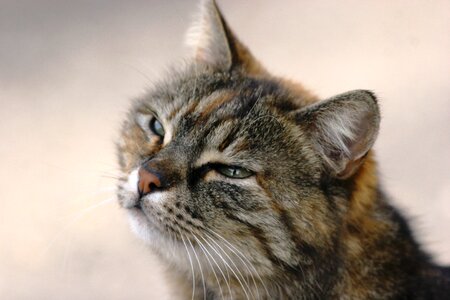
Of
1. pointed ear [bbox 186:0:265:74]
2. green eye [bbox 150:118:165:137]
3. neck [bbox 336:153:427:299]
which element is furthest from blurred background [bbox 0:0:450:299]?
neck [bbox 336:153:427:299]

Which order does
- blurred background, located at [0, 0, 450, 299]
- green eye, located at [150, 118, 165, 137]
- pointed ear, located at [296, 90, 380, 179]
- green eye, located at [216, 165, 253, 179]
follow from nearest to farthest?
pointed ear, located at [296, 90, 380, 179]
green eye, located at [216, 165, 253, 179]
green eye, located at [150, 118, 165, 137]
blurred background, located at [0, 0, 450, 299]

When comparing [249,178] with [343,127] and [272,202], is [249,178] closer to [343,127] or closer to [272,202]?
[272,202]

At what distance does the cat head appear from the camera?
7.81 feet

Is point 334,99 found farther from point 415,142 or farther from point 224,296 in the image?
point 415,142

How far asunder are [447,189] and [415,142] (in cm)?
30

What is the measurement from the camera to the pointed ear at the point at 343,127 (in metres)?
2.35

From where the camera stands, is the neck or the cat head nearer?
the cat head

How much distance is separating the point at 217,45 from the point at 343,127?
0.71 metres

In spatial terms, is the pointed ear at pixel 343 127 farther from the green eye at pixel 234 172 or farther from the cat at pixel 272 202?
the green eye at pixel 234 172

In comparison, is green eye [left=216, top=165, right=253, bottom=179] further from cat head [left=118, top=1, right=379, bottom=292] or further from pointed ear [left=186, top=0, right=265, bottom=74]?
pointed ear [left=186, top=0, right=265, bottom=74]

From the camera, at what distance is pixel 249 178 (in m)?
2.46

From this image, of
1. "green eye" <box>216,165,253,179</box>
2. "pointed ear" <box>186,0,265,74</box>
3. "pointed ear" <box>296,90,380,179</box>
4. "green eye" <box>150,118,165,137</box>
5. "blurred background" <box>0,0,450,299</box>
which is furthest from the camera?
"blurred background" <box>0,0,450,299</box>

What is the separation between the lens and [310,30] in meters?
4.30

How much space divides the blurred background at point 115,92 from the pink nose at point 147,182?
1.15m
